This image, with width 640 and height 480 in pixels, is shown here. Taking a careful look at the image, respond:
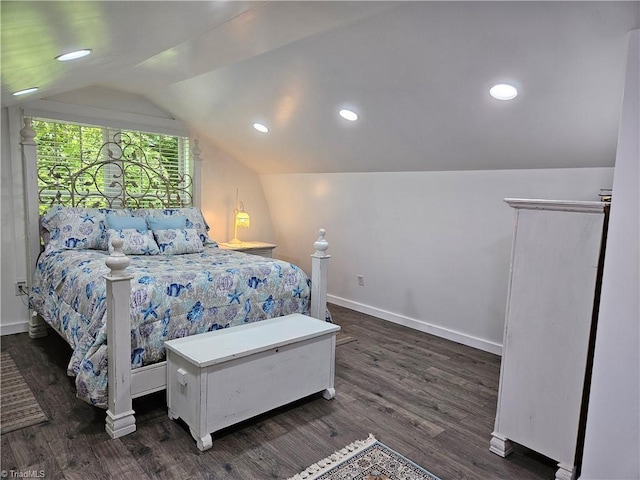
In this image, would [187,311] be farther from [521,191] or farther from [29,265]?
[521,191]

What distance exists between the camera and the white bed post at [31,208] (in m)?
3.67

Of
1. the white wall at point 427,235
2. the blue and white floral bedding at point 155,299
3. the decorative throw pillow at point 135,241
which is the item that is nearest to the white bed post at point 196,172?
the white wall at point 427,235

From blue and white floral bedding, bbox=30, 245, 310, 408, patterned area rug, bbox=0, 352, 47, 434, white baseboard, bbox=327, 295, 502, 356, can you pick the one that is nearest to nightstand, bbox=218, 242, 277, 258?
white baseboard, bbox=327, 295, 502, 356

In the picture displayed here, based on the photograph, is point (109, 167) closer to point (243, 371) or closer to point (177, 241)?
point (177, 241)

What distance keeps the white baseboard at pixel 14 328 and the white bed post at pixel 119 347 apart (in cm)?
213

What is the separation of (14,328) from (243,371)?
8.92ft

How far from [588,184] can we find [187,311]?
2.82 metres

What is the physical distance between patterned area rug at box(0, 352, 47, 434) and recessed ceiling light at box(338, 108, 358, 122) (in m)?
2.88

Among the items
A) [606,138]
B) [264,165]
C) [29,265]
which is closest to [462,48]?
[606,138]

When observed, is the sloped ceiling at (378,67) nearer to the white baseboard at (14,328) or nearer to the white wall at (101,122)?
the white wall at (101,122)

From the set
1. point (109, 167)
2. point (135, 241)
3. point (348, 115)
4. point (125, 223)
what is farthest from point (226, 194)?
point (348, 115)

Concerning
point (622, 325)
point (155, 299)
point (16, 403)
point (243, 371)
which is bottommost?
point (16, 403)

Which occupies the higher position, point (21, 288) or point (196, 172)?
point (196, 172)

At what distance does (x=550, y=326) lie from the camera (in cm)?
209
